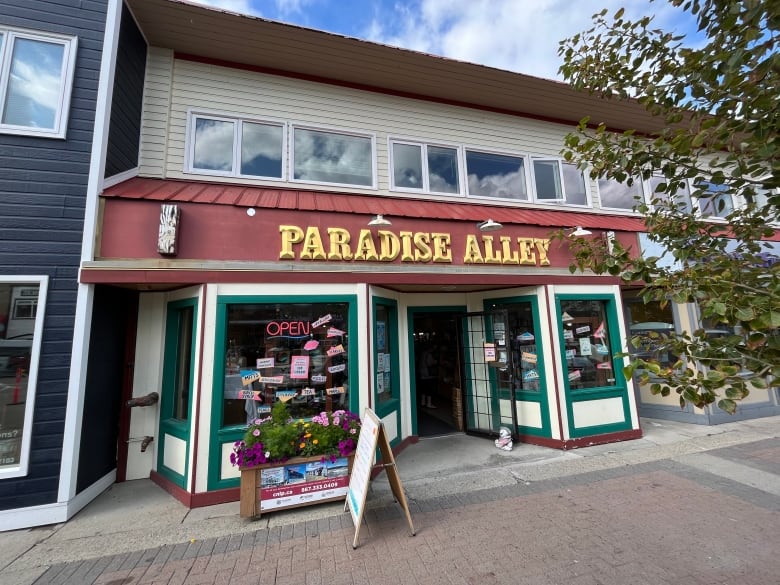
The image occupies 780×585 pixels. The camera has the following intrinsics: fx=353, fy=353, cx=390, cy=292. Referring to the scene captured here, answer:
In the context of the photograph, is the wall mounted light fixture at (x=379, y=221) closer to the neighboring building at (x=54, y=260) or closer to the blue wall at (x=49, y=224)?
the neighboring building at (x=54, y=260)

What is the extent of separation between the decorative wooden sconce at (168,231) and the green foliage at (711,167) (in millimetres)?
4458

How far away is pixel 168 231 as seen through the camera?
4.45m

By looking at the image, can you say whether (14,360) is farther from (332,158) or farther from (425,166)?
(425,166)

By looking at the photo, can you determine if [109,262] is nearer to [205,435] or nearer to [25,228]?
[25,228]

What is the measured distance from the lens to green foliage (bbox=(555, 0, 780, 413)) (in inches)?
72.1

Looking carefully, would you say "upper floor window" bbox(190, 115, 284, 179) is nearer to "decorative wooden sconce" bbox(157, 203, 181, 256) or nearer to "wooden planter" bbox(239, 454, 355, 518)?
"decorative wooden sconce" bbox(157, 203, 181, 256)

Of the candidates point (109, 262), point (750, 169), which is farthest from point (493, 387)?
point (109, 262)

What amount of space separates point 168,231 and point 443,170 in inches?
199

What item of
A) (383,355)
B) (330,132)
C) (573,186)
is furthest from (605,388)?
(330,132)

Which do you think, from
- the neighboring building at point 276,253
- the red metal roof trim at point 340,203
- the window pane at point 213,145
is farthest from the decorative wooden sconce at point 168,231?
the window pane at point 213,145

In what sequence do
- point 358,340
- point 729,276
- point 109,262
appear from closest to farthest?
point 729,276 < point 109,262 < point 358,340

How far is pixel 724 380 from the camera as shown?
1794mm

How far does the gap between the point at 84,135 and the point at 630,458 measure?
29.6 ft

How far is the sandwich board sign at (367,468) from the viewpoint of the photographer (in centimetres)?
351
